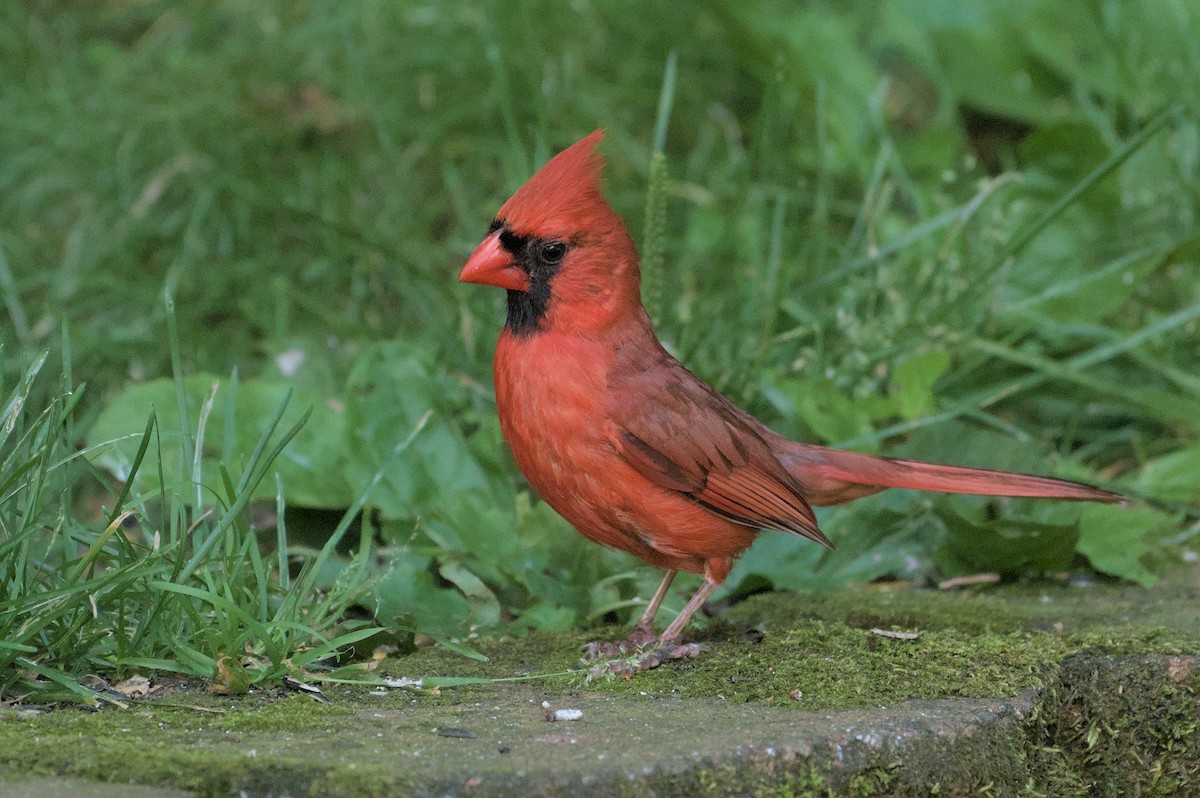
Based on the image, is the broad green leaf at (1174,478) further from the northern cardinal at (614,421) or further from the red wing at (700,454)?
the red wing at (700,454)

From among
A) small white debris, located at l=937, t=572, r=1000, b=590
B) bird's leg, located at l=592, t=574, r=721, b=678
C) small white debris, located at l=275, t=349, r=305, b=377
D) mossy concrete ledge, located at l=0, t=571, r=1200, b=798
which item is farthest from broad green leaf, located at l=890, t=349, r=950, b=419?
small white debris, located at l=275, t=349, r=305, b=377

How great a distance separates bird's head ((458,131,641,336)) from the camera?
123 inches

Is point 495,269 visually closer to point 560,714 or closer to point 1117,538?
point 560,714

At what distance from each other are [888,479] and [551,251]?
96cm

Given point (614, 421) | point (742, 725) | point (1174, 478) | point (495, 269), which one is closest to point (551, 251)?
point (495, 269)

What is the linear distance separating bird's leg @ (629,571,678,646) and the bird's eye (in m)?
0.79

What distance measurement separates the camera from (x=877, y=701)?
8.07 ft

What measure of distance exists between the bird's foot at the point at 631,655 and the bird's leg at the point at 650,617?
55 millimetres

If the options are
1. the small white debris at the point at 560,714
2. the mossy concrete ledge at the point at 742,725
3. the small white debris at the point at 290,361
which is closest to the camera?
the mossy concrete ledge at the point at 742,725

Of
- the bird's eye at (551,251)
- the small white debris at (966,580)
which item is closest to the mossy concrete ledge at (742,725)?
the small white debris at (966,580)

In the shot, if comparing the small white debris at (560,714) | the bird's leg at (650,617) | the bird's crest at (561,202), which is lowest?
the bird's leg at (650,617)

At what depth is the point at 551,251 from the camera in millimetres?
3135

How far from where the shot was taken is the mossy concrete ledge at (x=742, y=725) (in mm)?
1985

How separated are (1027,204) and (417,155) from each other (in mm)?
2409
